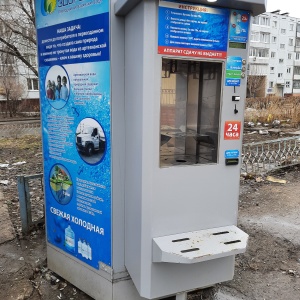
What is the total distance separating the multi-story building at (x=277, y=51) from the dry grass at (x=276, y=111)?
23.7m

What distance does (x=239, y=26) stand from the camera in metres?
2.20

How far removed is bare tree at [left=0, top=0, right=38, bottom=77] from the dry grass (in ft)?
31.3

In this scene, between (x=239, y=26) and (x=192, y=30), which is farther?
(x=239, y=26)

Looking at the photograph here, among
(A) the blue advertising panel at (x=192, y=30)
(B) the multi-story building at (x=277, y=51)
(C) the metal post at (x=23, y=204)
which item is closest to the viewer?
(A) the blue advertising panel at (x=192, y=30)

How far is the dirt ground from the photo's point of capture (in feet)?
9.20

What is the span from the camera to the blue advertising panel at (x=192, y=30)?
1993 millimetres

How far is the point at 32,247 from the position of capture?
138 inches

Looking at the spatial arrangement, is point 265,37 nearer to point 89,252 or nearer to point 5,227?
point 5,227

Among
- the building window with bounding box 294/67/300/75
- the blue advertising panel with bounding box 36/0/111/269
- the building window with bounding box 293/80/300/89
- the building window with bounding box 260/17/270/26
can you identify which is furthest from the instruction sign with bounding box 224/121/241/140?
the building window with bounding box 294/67/300/75

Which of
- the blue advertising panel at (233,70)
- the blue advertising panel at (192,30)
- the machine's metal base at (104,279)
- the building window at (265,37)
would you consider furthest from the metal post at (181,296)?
the building window at (265,37)

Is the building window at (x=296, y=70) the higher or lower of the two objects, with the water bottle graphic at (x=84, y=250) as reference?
higher

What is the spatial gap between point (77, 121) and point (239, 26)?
137cm

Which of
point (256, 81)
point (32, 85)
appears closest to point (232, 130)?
point (32, 85)

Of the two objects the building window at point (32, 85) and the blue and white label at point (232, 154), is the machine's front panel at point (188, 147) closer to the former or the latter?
the blue and white label at point (232, 154)
